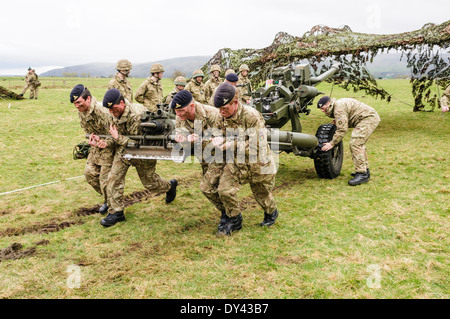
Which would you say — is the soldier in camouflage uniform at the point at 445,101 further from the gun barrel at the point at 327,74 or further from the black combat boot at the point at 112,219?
the black combat boot at the point at 112,219

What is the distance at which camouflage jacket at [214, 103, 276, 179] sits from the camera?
14.2 feet

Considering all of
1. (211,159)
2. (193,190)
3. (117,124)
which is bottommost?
(193,190)

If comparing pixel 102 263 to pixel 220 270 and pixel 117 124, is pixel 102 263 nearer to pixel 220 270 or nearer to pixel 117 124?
pixel 220 270

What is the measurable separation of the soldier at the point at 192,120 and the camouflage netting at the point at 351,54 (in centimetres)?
796

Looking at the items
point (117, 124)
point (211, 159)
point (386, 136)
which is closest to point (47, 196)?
point (117, 124)

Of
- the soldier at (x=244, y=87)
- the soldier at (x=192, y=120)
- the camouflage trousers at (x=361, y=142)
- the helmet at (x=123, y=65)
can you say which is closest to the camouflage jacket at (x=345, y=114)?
the camouflage trousers at (x=361, y=142)

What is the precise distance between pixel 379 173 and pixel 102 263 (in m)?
5.56

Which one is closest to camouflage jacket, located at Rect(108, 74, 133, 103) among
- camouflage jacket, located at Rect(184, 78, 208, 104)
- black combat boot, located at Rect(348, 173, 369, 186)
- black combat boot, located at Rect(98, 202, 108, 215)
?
camouflage jacket, located at Rect(184, 78, 208, 104)

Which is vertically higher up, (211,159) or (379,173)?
(211,159)

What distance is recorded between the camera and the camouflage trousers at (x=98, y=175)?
17.2ft

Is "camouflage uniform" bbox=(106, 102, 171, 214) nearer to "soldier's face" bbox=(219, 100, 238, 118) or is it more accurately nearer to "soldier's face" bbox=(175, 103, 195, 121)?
"soldier's face" bbox=(175, 103, 195, 121)

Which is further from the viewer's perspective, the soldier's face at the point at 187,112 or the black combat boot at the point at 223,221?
the black combat boot at the point at 223,221

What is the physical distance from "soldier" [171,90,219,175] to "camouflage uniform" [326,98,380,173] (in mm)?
2887

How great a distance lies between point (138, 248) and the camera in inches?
173
